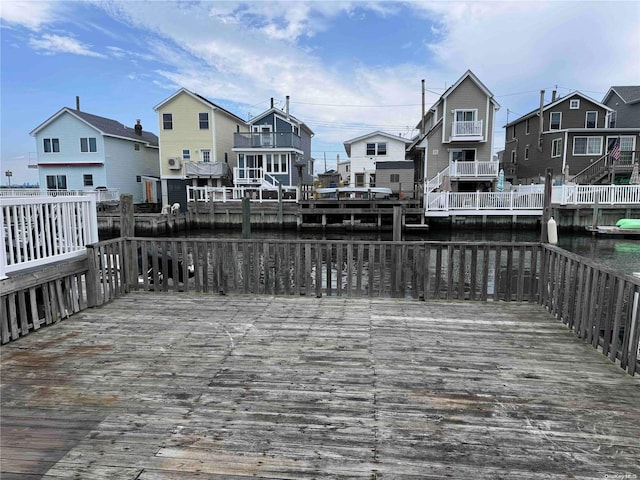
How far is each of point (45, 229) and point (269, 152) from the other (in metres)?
26.5

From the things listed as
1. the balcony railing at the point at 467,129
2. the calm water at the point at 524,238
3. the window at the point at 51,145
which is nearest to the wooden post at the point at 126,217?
the calm water at the point at 524,238

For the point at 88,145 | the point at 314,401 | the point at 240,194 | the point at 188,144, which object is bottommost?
the point at 314,401

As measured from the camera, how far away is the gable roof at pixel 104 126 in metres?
30.3

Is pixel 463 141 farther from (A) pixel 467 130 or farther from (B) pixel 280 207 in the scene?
(B) pixel 280 207

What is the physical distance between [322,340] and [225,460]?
1993 millimetres

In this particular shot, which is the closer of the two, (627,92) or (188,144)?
(188,144)

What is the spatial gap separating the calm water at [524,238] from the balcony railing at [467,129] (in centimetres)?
707

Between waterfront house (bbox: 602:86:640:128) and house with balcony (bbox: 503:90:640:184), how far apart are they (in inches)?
16.8

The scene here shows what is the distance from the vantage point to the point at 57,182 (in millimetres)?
31594

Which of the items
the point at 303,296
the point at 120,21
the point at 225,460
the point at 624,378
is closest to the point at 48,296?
the point at 303,296

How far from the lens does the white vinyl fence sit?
4468 mm

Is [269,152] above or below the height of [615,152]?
above

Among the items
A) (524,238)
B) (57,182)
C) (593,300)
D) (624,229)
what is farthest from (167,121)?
(593,300)

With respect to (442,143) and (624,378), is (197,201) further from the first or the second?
(624,378)
